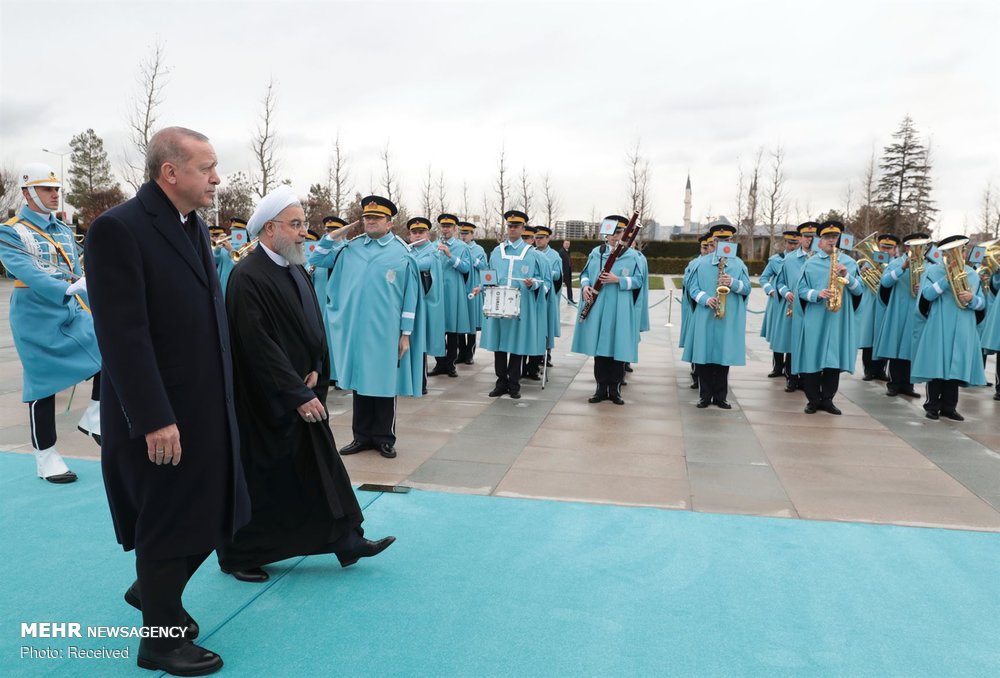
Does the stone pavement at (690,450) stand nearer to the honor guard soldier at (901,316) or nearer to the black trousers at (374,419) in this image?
the black trousers at (374,419)

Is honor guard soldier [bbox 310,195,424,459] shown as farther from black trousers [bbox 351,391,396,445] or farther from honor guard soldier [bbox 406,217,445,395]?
honor guard soldier [bbox 406,217,445,395]

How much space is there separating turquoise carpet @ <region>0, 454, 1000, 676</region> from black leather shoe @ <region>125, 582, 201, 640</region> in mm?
62

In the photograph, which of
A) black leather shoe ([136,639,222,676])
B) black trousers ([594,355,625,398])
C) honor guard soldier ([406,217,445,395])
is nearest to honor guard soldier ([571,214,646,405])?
black trousers ([594,355,625,398])

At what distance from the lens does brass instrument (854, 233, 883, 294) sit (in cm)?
1003

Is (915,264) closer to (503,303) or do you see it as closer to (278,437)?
(503,303)

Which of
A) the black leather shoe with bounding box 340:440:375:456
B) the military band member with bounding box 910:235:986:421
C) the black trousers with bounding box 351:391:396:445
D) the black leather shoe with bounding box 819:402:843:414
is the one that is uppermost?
the military band member with bounding box 910:235:986:421

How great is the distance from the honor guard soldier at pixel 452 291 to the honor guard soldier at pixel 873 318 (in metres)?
5.67

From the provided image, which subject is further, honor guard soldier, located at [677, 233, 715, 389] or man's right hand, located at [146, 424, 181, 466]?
honor guard soldier, located at [677, 233, 715, 389]

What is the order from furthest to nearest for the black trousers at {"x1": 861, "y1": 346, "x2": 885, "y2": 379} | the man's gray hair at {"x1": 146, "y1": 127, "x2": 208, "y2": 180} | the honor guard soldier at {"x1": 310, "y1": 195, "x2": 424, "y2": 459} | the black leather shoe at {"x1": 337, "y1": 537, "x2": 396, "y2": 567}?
the black trousers at {"x1": 861, "y1": 346, "x2": 885, "y2": 379} → the honor guard soldier at {"x1": 310, "y1": 195, "x2": 424, "y2": 459} → the black leather shoe at {"x1": 337, "y1": 537, "x2": 396, "y2": 567} → the man's gray hair at {"x1": 146, "y1": 127, "x2": 208, "y2": 180}

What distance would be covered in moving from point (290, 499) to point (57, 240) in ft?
10.9

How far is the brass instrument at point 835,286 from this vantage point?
764cm

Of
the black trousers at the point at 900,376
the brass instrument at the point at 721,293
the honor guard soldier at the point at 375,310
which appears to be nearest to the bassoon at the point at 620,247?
the brass instrument at the point at 721,293

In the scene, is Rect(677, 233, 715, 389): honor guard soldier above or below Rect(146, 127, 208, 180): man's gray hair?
below

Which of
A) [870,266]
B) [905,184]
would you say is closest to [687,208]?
[905,184]
